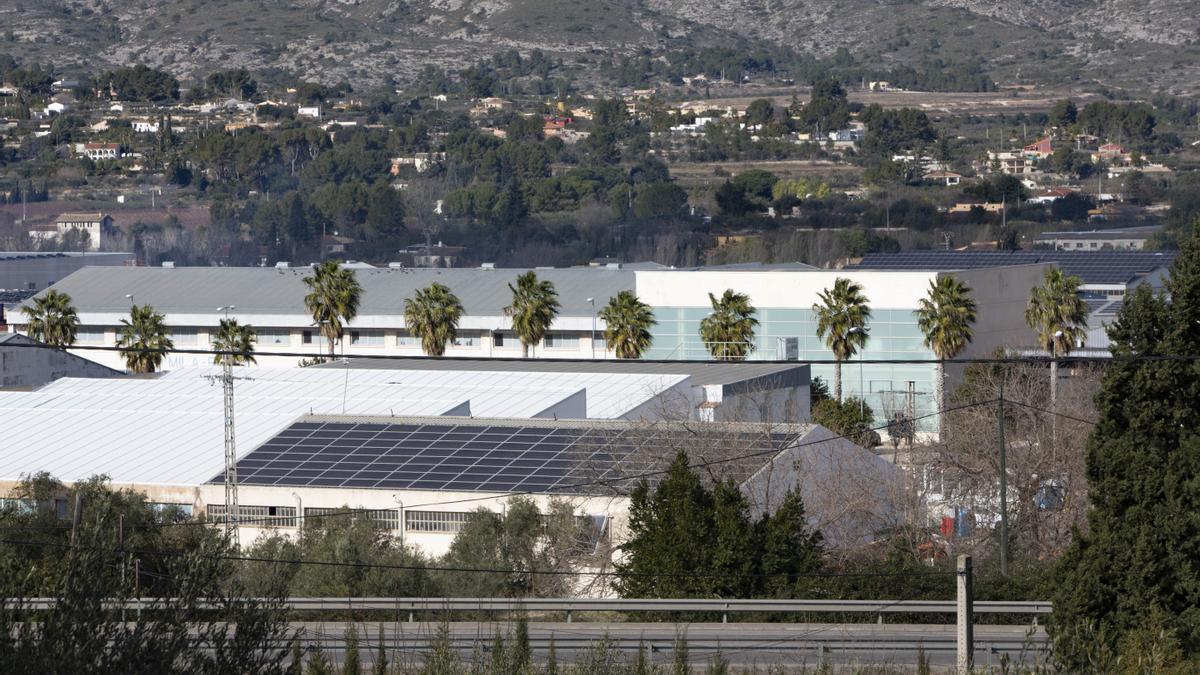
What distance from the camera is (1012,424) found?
49.4m

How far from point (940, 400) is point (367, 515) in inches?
965

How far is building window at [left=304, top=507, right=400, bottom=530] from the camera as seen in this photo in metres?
39.3

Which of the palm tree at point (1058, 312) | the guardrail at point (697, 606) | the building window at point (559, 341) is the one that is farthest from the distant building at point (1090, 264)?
the guardrail at point (697, 606)

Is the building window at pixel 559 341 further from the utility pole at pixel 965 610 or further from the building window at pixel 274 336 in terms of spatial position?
the utility pole at pixel 965 610

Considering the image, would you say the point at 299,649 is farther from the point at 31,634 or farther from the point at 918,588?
the point at 918,588

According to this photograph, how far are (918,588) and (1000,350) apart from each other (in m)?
38.9

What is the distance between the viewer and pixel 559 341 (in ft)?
269

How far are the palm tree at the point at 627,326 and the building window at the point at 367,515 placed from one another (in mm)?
26861

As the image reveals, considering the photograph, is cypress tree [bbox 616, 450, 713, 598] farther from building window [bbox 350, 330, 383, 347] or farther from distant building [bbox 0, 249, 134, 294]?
distant building [bbox 0, 249, 134, 294]

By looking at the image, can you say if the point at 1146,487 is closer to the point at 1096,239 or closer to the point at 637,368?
the point at 637,368

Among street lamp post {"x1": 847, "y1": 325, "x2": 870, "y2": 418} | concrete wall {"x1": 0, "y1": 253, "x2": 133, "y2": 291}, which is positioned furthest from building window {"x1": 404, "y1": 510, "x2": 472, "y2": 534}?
concrete wall {"x1": 0, "y1": 253, "x2": 133, "y2": 291}

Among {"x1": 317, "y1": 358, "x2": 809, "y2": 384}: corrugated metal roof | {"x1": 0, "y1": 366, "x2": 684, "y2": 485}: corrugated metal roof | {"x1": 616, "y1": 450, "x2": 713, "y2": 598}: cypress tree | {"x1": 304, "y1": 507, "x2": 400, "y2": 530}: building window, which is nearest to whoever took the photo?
{"x1": 616, "y1": 450, "x2": 713, "y2": 598}: cypress tree

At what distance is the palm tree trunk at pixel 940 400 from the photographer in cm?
4822

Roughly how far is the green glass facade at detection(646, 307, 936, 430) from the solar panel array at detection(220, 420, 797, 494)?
80.5 feet
